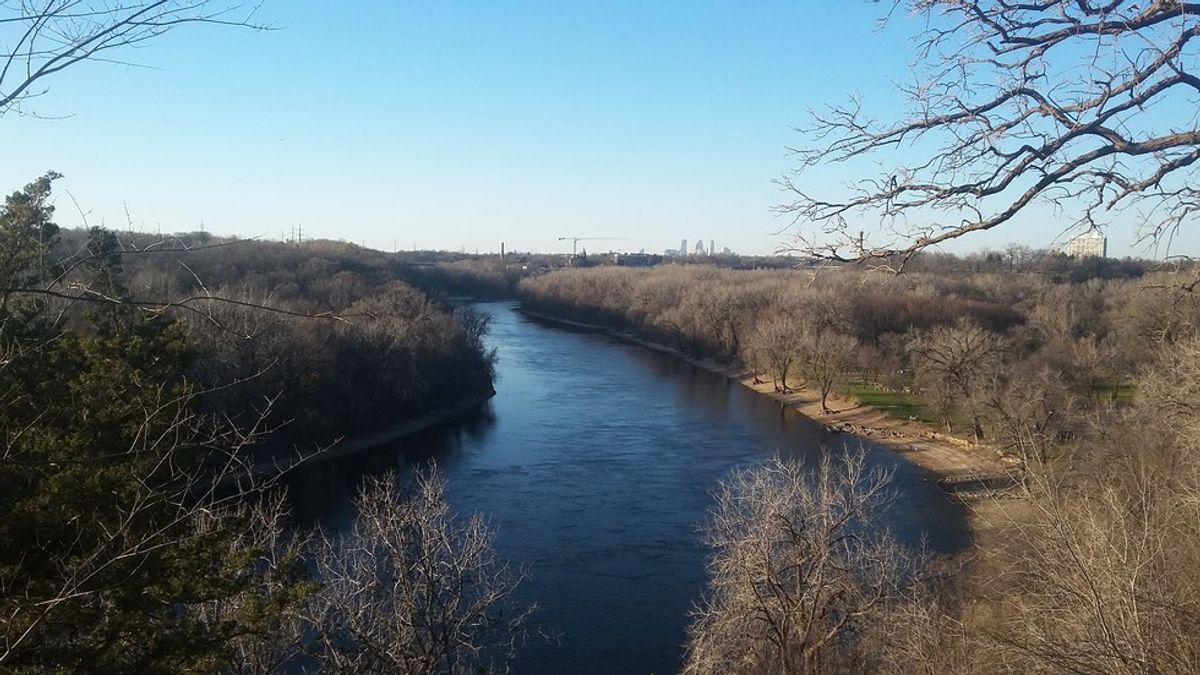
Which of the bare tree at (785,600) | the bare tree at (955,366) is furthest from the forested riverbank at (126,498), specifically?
the bare tree at (955,366)

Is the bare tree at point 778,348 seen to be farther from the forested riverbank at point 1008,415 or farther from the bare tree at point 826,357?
the bare tree at point 826,357

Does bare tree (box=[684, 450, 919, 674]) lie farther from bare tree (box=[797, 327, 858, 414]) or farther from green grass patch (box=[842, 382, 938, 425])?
bare tree (box=[797, 327, 858, 414])

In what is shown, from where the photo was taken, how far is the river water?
1115cm

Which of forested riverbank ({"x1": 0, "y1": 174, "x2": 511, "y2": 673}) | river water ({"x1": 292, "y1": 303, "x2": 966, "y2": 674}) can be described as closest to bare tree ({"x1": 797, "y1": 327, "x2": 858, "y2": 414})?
river water ({"x1": 292, "y1": 303, "x2": 966, "y2": 674})

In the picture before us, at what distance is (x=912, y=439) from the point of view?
22.5 m

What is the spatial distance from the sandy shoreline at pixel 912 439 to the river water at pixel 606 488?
660 mm

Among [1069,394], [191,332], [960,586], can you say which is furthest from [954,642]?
[1069,394]

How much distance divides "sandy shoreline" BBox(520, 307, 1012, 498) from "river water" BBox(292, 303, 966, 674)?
2.17ft

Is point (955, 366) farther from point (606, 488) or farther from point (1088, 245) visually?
point (1088, 245)

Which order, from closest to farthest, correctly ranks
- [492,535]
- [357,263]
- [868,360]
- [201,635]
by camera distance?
[201,635] < [492,535] < [868,360] < [357,263]

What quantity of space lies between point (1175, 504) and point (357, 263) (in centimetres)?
5031

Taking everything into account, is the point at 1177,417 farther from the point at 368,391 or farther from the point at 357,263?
the point at 357,263

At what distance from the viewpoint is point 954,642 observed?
660 centimetres

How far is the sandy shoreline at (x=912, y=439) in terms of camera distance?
18672 mm
